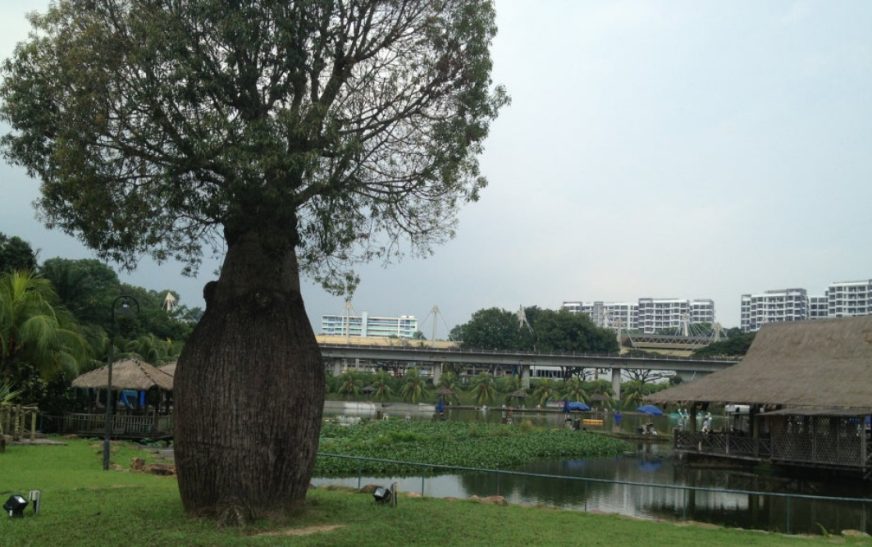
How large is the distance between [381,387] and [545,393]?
12965mm

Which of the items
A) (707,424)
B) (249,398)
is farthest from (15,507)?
(707,424)

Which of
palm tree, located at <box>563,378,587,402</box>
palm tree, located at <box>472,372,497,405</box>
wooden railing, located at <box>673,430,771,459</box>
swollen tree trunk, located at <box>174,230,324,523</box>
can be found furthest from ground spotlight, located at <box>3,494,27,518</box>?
palm tree, located at <box>472,372,497,405</box>

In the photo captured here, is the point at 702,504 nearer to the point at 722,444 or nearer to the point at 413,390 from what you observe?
the point at 722,444

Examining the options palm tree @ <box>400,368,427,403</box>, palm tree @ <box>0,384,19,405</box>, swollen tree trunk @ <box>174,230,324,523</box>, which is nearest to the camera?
swollen tree trunk @ <box>174,230,324,523</box>

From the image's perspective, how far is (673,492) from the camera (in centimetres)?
2019

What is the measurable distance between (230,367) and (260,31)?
3.91m

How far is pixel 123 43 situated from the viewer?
31.0 feet

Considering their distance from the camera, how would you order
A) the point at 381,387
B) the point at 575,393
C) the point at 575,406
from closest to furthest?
the point at 575,406 → the point at 575,393 → the point at 381,387

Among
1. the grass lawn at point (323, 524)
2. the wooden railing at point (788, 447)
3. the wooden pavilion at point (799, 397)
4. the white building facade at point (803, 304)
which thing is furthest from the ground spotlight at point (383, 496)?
the white building facade at point (803, 304)

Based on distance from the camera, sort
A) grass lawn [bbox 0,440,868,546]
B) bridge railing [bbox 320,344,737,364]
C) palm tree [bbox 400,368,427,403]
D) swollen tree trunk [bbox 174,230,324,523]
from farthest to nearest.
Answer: bridge railing [bbox 320,344,737,364], palm tree [bbox 400,368,427,403], swollen tree trunk [bbox 174,230,324,523], grass lawn [bbox 0,440,868,546]

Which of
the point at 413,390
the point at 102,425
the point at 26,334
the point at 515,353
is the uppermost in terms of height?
the point at 26,334

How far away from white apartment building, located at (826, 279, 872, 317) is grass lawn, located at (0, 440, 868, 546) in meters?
167

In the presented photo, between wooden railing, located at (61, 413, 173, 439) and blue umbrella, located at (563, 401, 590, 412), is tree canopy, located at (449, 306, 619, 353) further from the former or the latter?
wooden railing, located at (61, 413, 173, 439)

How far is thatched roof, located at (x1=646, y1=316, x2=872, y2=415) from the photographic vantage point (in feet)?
76.1
